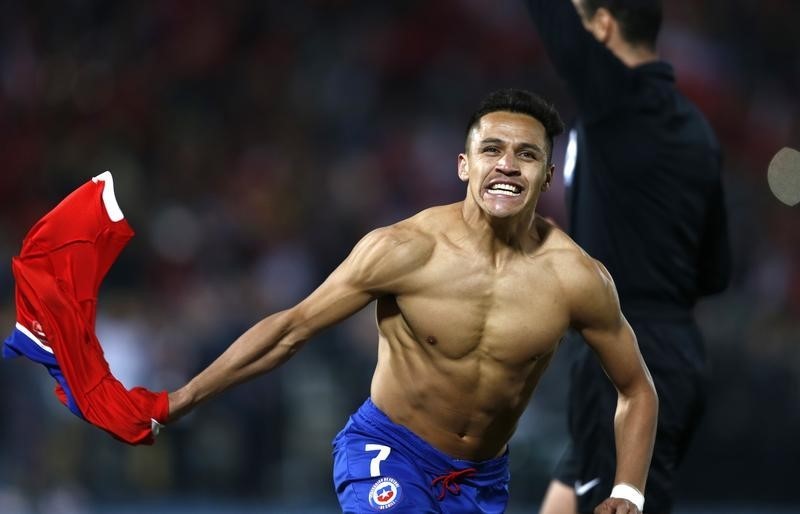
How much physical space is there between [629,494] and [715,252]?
1.46 meters

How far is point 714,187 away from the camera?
5.20 metres

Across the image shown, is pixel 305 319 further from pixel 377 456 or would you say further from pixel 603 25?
pixel 603 25

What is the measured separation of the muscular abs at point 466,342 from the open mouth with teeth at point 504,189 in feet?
0.75

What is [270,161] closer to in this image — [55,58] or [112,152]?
[112,152]

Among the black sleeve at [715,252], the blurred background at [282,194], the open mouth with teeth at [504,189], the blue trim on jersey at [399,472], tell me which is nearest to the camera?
the open mouth with teeth at [504,189]

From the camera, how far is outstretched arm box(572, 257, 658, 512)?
4145 millimetres

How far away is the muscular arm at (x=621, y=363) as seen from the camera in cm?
414

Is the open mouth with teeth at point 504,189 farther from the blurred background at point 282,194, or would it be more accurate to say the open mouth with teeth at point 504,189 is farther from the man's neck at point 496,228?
the blurred background at point 282,194

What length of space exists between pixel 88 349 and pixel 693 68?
989 centimetres

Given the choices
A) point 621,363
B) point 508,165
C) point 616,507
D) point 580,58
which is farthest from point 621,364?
point 580,58

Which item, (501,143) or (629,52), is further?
(629,52)

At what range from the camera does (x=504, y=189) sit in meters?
4.08

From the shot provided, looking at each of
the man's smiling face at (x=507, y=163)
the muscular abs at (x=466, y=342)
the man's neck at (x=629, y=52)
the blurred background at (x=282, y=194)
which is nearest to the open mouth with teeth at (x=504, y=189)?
the man's smiling face at (x=507, y=163)

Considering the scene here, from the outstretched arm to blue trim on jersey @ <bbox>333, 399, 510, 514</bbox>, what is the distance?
455 millimetres
